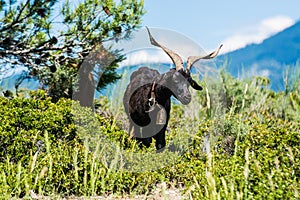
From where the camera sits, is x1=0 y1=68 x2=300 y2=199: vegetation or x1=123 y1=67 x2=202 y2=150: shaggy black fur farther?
x1=123 y1=67 x2=202 y2=150: shaggy black fur

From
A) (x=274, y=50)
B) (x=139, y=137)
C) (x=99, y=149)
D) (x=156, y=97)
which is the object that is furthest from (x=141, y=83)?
(x=274, y=50)

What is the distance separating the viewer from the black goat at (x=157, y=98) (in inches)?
255

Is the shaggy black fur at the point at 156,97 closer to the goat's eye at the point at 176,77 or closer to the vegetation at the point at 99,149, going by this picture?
the goat's eye at the point at 176,77

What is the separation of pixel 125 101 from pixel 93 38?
3.90 ft

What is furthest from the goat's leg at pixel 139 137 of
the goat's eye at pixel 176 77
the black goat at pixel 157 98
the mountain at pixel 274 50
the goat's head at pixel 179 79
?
the mountain at pixel 274 50

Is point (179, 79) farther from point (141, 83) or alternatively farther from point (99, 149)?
point (99, 149)

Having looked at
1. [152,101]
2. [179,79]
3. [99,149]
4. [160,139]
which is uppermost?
[179,79]

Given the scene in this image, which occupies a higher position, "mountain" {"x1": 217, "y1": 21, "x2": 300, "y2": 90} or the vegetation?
"mountain" {"x1": 217, "y1": 21, "x2": 300, "y2": 90}

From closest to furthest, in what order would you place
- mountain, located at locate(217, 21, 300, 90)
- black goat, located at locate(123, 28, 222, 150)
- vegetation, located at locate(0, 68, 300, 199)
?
vegetation, located at locate(0, 68, 300, 199) → black goat, located at locate(123, 28, 222, 150) → mountain, located at locate(217, 21, 300, 90)

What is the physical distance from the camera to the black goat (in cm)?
648

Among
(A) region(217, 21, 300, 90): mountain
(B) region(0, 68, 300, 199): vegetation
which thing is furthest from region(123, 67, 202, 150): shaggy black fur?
(A) region(217, 21, 300, 90): mountain

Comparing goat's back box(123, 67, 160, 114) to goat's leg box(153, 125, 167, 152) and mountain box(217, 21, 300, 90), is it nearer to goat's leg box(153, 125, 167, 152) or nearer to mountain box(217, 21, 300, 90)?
goat's leg box(153, 125, 167, 152)

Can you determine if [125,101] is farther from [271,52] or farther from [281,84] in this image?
[271,52]

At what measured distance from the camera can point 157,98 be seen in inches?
268
